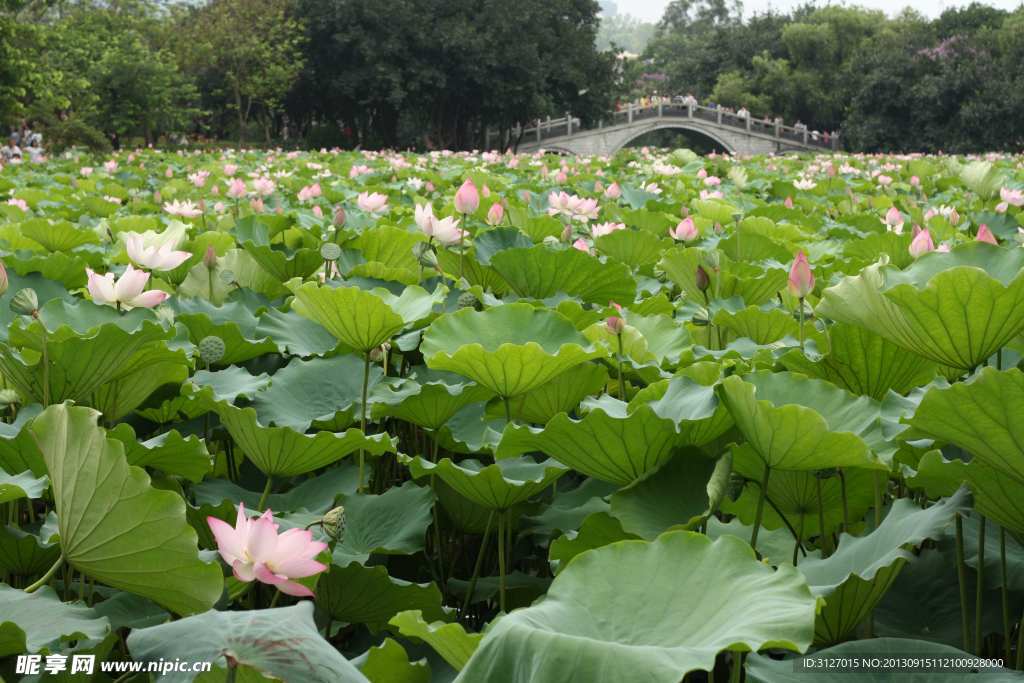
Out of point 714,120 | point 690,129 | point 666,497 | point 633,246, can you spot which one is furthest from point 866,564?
point 690,129

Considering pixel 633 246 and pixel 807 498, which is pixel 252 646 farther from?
pixel 633 246

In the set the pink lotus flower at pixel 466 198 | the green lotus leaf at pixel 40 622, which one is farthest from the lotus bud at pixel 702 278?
the green lotus leaf at pixel 40 622

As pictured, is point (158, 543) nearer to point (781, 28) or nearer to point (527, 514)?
point (527, 514)

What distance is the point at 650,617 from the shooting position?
27.0 inches

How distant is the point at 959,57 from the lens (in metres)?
30.6

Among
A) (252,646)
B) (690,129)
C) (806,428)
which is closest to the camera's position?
(252,646)

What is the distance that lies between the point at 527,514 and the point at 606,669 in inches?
22.4

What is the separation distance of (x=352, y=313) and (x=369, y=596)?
0.44 m

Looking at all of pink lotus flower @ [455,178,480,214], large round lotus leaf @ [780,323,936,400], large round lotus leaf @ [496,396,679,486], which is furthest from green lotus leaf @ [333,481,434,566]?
pink lotus flower @ [455,178,480,214]

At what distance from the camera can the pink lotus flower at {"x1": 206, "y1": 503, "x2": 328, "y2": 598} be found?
0.69 meters

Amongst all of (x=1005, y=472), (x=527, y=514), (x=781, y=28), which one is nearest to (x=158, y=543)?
(x=527, y=514)

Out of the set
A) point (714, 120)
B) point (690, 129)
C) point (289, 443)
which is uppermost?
point (714, 120)

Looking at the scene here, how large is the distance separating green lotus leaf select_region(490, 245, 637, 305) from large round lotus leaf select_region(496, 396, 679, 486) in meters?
0.76

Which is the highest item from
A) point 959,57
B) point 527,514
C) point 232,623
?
point 959,57
